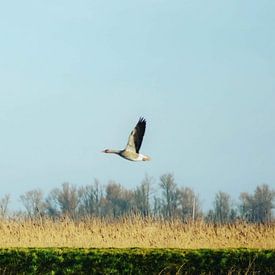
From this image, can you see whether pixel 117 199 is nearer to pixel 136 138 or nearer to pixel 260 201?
pixel 260 201

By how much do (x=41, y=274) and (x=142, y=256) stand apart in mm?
1696

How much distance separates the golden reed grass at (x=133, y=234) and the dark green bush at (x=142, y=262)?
8.55 ft

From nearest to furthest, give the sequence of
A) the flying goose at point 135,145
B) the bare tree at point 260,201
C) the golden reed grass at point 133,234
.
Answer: the flying goose at point 135,145 < the golden reed grass at point 133,234 < the bare tree at point 260,201

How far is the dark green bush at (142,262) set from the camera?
12383 mm

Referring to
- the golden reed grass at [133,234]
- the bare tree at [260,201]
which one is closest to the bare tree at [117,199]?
the bare tree at [260,201]

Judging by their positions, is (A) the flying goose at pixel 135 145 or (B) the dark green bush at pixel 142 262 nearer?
(B) the dark green bush at pixel 142 262

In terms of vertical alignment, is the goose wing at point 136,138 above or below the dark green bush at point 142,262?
above

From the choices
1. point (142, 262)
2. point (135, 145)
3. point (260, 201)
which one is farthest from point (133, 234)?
point (260, 201)

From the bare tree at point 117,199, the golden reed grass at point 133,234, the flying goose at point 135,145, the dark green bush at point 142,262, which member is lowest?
the dark green bush at point 142,262

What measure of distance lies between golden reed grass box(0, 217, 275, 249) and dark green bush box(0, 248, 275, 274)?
261 centimetres

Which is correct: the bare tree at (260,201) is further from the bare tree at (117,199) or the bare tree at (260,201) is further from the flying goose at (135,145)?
the flying goose at (135,145)

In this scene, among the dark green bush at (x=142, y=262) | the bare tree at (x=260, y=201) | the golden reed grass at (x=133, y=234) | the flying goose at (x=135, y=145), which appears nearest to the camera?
the dark green bush at (x=142, y=262)

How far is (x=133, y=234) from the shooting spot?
16250mm

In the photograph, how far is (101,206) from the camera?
141 feet
